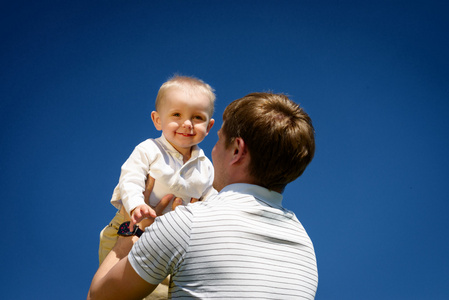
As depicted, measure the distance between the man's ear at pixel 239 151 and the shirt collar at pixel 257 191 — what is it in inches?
2.7

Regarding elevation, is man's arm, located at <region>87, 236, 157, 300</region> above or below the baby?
below

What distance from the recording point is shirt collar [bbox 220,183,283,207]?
1.09 m

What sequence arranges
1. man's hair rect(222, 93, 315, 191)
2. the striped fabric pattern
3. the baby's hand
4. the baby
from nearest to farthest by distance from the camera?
the striped fabric pattern, man's hair rect(222, 93, 315, 191), the baby's hand, the baby

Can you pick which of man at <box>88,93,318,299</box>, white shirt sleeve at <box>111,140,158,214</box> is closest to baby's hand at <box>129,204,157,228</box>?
white shirt sleeve at <box>111,140,158,214</box>

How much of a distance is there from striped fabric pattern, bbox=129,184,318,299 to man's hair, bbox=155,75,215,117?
2.42 feet

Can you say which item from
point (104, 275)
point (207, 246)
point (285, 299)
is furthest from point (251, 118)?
point (104, 275)

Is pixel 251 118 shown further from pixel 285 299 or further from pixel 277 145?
pixel 285 299

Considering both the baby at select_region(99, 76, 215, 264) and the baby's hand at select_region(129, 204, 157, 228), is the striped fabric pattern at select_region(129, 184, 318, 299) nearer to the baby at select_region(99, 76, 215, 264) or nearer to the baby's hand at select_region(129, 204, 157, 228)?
the baby's hand at select_region(129, 204, 157, 228)

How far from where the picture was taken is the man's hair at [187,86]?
5.52 feet

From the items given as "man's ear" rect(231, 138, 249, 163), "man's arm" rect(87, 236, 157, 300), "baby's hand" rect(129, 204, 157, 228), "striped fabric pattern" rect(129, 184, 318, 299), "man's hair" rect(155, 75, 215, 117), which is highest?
"man's hair" rect(155, 75, 215, 117)

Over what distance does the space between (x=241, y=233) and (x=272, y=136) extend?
0.83ft

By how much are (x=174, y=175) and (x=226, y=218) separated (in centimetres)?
65

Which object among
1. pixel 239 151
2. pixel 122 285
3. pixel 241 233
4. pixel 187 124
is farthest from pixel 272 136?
pixel 187 124

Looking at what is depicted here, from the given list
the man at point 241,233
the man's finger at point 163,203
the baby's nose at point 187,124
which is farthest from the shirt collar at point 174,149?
the man at point 241,233
